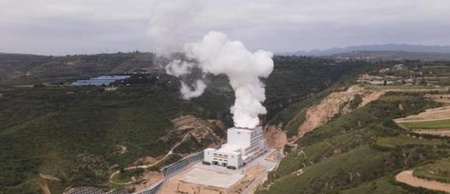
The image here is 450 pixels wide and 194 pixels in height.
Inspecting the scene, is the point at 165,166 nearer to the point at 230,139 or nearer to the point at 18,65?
the point at 230,139

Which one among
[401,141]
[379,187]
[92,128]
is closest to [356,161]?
[401,141]

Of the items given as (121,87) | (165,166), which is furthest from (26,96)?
(165,166)

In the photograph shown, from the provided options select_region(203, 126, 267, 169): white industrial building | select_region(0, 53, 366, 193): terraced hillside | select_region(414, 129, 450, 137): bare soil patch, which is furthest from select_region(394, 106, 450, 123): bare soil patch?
select_region(0, 53, 366, 193): terraced hillside

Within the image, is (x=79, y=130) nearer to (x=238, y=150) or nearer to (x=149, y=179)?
(x=149, y=179)

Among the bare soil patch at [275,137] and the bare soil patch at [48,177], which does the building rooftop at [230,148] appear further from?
the bare soil patch at [48,177]

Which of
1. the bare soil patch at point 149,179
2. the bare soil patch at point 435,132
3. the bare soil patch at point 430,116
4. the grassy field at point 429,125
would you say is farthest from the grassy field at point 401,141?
the bare soil patch at point 149,179

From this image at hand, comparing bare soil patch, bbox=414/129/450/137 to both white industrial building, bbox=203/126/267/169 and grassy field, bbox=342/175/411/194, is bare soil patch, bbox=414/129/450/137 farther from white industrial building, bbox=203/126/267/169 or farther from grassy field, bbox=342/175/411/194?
white industrial building, bbox=203/126/267/169
